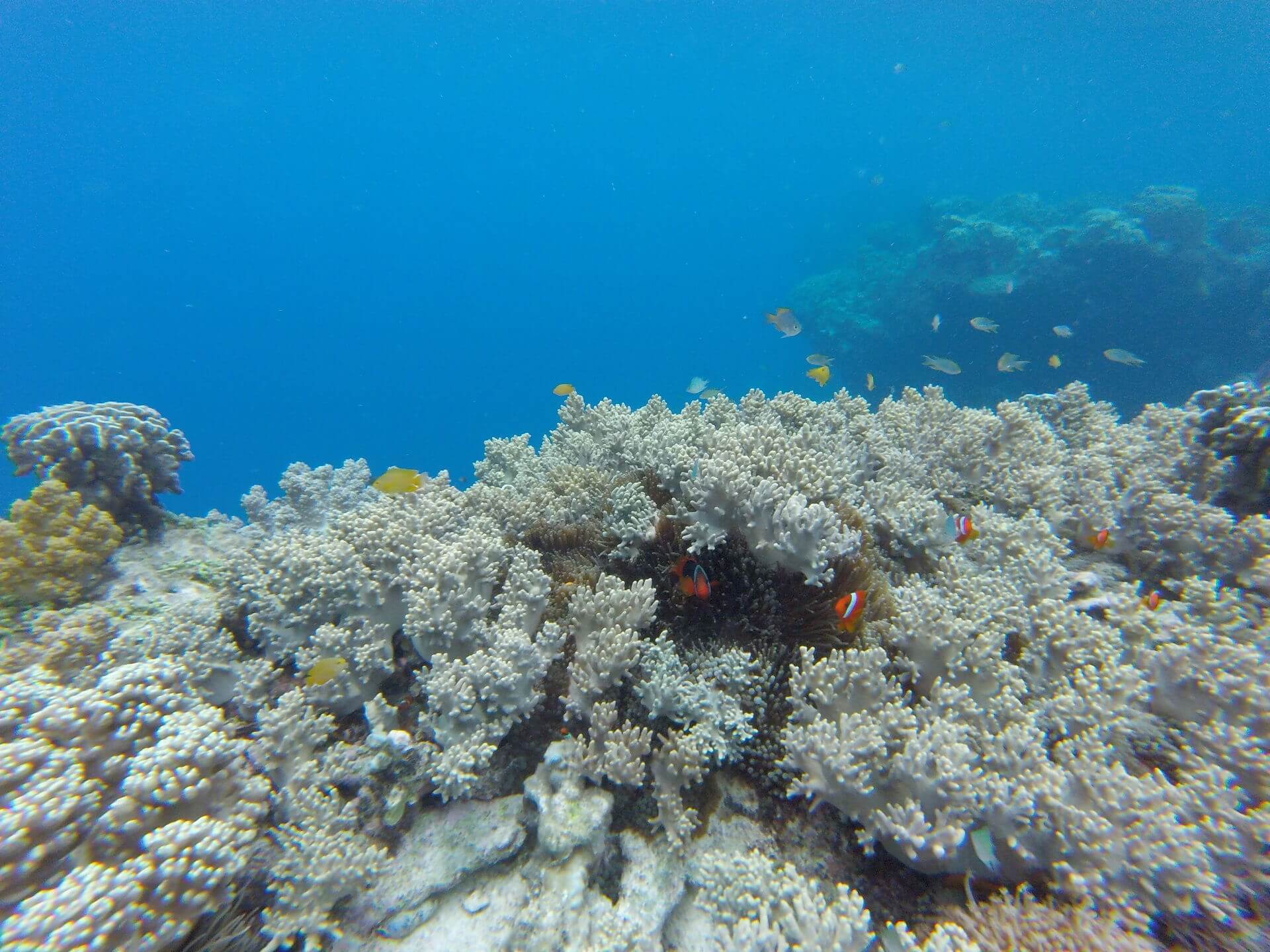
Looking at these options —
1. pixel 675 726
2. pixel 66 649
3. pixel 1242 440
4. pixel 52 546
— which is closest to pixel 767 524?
pixel 675 726

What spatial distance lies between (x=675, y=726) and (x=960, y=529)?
2.86m

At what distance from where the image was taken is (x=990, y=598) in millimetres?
3555

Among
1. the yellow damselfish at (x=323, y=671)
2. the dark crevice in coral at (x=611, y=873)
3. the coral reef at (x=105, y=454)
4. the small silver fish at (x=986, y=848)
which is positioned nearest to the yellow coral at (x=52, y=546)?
the coral reef at (x=105, y=454)

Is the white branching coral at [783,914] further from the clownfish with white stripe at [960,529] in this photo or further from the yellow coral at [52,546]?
the yellow coral at [52,546]

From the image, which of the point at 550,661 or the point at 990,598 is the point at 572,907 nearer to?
the point at 550,661

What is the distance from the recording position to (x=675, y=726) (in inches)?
128

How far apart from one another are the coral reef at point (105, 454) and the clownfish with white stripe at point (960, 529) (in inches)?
304

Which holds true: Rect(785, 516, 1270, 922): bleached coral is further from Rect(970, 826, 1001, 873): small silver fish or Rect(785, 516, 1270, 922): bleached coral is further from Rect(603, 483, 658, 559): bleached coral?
Rect(603, 483, 658, 559): bleached coral

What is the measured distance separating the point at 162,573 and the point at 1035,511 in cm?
873

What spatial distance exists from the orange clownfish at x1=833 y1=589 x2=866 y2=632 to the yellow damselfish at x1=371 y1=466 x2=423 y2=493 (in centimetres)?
396

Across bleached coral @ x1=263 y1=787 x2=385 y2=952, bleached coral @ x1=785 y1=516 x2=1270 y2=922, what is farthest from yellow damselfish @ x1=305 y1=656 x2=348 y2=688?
bleached coral @ x1=785 y1=516 x2=1270 y2=922

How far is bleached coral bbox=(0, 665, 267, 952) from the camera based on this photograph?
6.65 ft

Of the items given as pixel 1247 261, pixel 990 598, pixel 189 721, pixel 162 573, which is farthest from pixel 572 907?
pixel 1247 261

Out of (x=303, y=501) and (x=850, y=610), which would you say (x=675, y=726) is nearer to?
(x=850, y=610)
